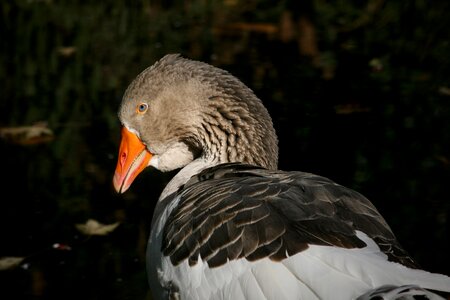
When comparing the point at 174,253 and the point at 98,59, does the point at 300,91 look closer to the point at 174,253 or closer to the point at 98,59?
the point at 98,59

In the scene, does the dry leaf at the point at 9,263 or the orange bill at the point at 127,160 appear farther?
the dry leaf at the point at 9,263

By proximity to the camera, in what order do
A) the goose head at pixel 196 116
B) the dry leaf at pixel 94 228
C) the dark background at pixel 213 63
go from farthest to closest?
the dry leaf at pixel 94 228
the dark background at pixel 213 63
the goose head at pixel 196 116

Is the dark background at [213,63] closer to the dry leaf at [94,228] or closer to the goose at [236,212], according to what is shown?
the dry leaf at [94,228]

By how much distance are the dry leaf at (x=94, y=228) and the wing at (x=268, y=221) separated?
2.22 metres

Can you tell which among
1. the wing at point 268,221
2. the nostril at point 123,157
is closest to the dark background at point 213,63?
the nostril at point 123,157

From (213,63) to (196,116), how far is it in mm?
4563

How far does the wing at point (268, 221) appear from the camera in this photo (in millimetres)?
4023

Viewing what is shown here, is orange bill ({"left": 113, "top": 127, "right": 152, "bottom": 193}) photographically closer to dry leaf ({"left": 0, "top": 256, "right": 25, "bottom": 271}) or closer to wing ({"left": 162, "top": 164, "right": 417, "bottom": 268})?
wing ({"left": 162, "top": 164, "right": 417, "bottom": 268})

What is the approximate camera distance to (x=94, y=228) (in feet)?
22.5

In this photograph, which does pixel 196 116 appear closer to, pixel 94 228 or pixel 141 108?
pixel 141 108

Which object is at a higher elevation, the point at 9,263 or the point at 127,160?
the point at 127,160

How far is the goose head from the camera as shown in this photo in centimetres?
538

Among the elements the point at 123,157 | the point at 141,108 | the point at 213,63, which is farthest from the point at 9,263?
the point at 213,63

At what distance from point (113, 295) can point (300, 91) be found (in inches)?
156
